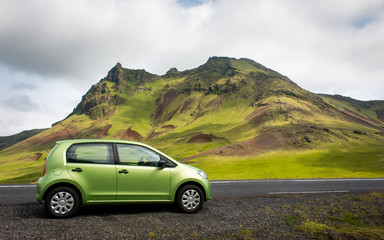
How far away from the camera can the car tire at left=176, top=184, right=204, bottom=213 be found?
8727 mm

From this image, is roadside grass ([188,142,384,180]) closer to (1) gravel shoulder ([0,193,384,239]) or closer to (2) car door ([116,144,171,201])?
(1) gravel shoulder ([0,193,384,239])

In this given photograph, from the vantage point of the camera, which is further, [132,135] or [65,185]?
[132,135]

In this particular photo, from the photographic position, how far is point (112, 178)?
8367mm

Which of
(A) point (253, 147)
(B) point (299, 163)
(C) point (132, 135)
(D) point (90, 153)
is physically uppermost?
(C) point (132, 135)

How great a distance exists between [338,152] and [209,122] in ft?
333

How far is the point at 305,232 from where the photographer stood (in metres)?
6.83

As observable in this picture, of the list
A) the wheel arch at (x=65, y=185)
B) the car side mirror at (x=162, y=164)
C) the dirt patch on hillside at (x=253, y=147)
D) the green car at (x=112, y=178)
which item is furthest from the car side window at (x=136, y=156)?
the dirt patch on hillside at (x=253, y=147)

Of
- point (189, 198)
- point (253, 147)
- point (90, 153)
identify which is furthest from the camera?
point (253, 147)

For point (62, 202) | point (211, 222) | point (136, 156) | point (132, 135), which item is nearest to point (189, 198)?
point (211, 222)

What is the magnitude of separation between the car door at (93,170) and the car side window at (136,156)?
388 millimetres

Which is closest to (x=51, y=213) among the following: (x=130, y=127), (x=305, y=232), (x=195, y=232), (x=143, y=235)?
(x=143, y=235)

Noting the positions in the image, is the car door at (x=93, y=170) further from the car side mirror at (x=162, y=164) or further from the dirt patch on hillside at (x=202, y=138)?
the dirt patch on hillside at (x=202, y=138)

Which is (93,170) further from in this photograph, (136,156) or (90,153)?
(136,156)

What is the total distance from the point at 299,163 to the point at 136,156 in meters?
68.7
